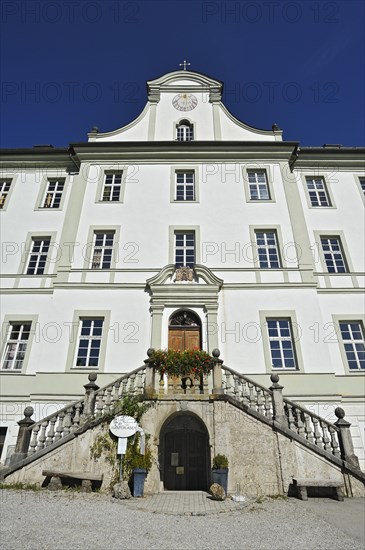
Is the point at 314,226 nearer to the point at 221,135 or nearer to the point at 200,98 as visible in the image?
the point at 221,135

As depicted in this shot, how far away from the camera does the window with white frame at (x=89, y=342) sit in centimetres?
1206

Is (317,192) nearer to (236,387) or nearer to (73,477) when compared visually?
(236,387)

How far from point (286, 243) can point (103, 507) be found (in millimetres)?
11266

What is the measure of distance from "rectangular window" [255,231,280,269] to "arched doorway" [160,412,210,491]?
7011 mm

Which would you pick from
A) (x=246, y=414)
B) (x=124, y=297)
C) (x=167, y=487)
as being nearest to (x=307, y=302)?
(x=246, y=414)

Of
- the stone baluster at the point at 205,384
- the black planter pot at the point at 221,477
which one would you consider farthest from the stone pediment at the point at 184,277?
the black planter pot at the point at 221,477

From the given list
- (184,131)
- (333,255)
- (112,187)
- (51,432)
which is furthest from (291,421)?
(184,131)

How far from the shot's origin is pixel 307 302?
12852 mm

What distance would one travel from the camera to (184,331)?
41.5 feet

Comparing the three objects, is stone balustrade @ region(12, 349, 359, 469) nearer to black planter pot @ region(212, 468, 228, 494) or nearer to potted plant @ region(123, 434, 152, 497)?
potted plant @ region(123, 434, 152, 497)

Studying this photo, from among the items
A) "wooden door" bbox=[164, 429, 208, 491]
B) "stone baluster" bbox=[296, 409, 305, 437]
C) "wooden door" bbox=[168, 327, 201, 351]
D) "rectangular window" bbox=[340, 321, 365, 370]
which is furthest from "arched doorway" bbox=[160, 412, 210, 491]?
"rectangular window" bbox=[340, 321, 365, 370]

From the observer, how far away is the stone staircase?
8461mm

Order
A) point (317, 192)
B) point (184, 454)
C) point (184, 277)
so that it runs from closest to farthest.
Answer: point (184, 454) → point (184, 277) → point (317, 192)

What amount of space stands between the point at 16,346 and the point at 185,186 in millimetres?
9955
